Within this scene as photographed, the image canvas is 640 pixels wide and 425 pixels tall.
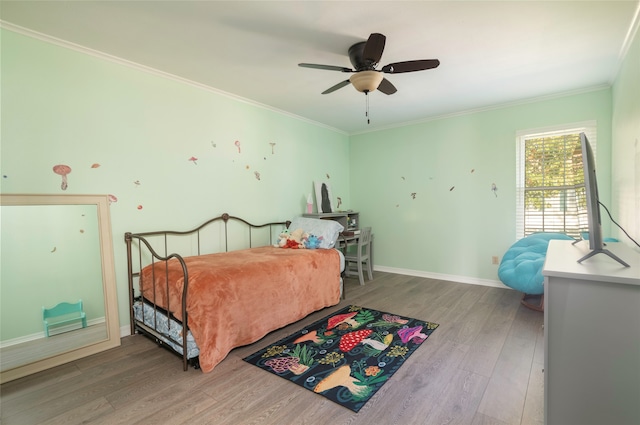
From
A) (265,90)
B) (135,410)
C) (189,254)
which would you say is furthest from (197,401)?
(265,90)

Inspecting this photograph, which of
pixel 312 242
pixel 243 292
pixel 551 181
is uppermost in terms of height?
pixel 551 181

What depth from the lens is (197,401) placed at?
1718 mm

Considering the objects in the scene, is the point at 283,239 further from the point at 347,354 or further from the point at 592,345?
the point at 592,345

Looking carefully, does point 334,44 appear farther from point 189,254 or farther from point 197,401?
point 197,401

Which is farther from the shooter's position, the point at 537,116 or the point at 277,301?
the point at 537,116

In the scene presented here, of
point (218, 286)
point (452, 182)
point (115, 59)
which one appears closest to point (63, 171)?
point (115, 59)

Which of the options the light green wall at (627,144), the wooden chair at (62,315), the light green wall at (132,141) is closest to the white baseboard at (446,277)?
the light green wall at (627,144)

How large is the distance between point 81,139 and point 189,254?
4.45 ft

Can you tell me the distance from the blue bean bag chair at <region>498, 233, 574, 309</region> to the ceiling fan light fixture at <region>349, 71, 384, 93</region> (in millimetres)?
2380

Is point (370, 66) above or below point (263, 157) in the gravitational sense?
above

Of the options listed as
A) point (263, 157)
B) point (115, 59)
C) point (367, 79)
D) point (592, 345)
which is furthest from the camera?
point (263, 157)

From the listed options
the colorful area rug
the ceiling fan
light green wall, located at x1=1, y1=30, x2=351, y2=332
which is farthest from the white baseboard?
the ceiling fan

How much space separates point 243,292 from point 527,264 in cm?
280

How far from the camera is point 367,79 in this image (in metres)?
2.22
